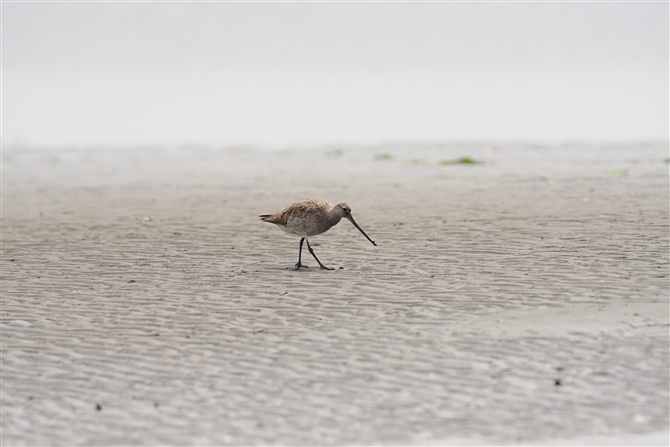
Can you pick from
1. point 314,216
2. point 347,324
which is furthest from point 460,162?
point 347,324

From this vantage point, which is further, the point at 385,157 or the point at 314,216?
the point at 385,157

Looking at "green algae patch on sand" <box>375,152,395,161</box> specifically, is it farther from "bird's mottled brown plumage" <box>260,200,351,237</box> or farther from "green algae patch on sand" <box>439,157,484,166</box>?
"bird's mottled brown plumage" <box>260,200,351,237</box>

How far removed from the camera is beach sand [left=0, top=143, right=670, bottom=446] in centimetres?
654

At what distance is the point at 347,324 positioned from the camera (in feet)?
28.3

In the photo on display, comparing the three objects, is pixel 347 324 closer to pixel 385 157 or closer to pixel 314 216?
pixel 314 216

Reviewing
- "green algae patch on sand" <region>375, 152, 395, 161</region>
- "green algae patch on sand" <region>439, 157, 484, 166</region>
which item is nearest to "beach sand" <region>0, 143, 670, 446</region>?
"green algae patch on sand" <region>439, 157, 484, 166</region>

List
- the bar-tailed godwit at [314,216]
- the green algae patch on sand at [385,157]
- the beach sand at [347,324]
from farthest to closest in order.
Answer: the green algae patch on sand at [385,157] < the bar-tailed godwit at [314,216] < the beach sand at [347,324]

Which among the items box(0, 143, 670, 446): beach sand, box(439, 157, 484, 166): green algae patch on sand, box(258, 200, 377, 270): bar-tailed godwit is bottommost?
box(0, 143, 670, 446): beach sand

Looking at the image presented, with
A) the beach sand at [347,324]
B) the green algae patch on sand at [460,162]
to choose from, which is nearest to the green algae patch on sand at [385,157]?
the green algae patch on sand at [460,162]

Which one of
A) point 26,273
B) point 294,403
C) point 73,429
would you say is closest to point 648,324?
point 294,403

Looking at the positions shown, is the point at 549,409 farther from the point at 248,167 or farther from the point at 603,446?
the point at 248,167

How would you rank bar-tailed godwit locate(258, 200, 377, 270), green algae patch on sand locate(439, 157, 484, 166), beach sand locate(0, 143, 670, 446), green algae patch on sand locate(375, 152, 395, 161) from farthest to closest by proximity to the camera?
green algae patch on sand locate(375, 152, 395, 161) < green algae patch on sand locate(439, 157, 484, 166) < bar-tailed godwit locate(258, 200, 377, 270) < beach sand locate(0, 143, 670, 446)

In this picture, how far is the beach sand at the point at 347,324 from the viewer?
654 centimetres

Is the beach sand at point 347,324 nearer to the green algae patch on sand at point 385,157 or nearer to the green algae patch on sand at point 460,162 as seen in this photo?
the green algae patch on sand at point 460,162
